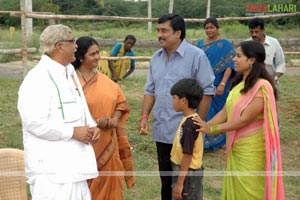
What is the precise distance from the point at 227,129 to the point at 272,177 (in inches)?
16.5

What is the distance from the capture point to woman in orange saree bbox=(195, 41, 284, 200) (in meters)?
3.38

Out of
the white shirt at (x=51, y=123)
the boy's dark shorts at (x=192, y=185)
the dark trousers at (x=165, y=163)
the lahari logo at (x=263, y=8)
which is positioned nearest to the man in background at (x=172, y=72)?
the dark trousers at (x=165, y=163)

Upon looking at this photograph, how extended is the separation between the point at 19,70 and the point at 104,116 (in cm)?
1031

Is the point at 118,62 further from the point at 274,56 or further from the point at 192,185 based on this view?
the point at 192,185

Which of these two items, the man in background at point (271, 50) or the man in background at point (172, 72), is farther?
the man in background at point (271, 50)

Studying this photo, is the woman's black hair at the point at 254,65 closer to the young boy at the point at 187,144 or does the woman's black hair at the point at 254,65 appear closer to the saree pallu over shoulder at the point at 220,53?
the young boy at the point at 187,144

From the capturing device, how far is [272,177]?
133 inches

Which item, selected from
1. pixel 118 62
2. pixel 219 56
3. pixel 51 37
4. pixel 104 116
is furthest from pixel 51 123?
Answer: pixel 118 62

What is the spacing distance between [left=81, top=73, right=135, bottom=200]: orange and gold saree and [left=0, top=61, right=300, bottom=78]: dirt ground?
8.64 meters

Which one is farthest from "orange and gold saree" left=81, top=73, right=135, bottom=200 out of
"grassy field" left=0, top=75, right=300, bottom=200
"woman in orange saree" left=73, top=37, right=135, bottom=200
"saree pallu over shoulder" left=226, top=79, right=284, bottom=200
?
"grassy field" left=0, top=75, right=300, bottom=200

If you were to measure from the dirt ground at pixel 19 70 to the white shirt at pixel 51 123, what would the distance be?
924cm

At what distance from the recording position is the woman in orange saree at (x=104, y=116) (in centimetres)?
342

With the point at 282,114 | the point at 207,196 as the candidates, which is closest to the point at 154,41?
the point at 282,114

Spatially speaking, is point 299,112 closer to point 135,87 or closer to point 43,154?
point 135,87
